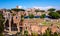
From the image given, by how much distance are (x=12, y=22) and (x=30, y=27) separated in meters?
3.41

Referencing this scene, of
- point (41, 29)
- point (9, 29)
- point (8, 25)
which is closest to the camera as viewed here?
point (41, 29)

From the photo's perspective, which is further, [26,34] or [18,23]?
[18,23]

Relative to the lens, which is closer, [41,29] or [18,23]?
[41,29]

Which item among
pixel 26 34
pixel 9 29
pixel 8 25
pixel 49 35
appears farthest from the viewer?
pixel 8 25

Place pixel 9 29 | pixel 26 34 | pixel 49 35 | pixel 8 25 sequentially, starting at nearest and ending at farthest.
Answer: pixel 49 35, pixel 26 34, pixel 9 29, pixel 8 25

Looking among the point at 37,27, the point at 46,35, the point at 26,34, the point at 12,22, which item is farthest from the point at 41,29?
the point at 12,22

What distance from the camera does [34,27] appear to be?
944 centimetres

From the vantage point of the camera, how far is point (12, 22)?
41.0ft

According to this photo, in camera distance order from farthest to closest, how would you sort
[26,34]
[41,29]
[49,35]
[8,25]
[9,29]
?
[8,25] < [9,29] < [41,29] < [26,34] < [49,35]

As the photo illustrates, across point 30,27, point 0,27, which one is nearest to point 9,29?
point 0,27

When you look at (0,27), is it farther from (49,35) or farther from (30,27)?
(49,35)

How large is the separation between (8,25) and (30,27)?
335 cm

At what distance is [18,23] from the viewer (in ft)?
39.3

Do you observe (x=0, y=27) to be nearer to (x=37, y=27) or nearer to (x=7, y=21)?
(x=37, y=27)
